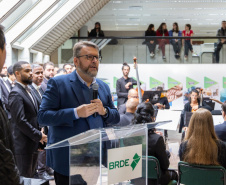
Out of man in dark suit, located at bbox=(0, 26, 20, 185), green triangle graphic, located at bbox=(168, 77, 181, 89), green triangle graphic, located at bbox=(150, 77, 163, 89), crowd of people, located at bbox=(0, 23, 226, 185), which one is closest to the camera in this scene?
man in dark suit, located at bbox=(0, 26, 20, 185)

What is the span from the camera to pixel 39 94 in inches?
197

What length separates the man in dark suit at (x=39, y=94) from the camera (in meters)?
5.03

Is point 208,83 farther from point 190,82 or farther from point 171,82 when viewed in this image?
point 171,82

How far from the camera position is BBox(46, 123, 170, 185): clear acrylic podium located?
2.17 meters

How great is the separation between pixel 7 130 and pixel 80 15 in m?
13.8

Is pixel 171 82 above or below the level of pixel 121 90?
above

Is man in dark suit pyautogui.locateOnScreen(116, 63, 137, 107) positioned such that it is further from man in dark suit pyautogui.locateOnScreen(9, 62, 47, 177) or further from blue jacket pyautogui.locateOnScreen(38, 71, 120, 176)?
blue jacket pyautogui.locateOnScreen(38, 71, 120, 176)

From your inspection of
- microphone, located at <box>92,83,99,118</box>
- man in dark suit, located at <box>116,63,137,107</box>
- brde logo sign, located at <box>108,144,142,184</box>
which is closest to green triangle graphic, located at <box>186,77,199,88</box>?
man in dark suit, located at <box>116,63,137,107</box>

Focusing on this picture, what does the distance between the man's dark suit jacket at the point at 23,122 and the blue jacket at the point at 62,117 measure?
154cm

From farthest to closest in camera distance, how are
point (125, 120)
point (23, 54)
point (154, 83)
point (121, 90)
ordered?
1. point (154, 83)
2. point (23, 54)
3. point (121, 90)
4. point (125, 120)

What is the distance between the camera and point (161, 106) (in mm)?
8703

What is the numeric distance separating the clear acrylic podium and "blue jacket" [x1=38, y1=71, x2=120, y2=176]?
1.66ft

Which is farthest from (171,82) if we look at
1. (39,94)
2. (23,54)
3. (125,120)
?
(39,94)

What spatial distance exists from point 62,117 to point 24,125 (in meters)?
1.79
